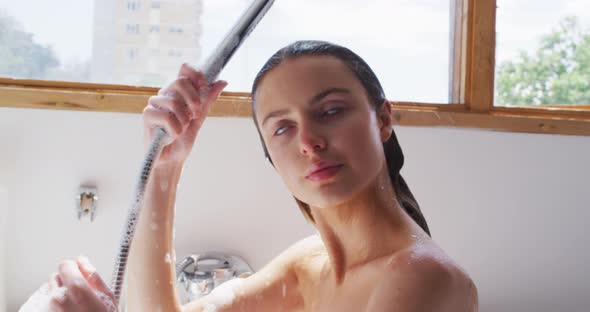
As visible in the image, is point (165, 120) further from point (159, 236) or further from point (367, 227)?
point (367, 227)

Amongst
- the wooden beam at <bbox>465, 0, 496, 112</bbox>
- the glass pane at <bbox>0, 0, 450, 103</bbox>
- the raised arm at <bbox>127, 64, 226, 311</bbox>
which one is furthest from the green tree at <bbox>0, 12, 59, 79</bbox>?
the wooden beam at <bbox>465, 0, 496, 112</bbox>

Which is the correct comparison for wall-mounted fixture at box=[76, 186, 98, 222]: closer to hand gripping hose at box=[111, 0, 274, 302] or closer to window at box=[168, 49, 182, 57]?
window at box=[168, 49, 182, 57]

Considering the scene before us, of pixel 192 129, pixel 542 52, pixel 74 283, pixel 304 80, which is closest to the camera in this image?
pixel 74 283

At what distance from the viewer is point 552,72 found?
1.79m

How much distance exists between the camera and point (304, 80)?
2.39 ft

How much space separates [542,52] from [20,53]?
151 centimetres

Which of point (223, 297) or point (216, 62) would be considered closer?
point (216, 62)

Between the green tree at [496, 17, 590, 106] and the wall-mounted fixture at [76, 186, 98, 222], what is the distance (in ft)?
3.82

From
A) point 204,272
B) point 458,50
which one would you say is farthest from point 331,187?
point 458,50

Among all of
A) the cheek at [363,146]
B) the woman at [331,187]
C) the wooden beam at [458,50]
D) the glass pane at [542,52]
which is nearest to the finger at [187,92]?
the woman at [331,187]

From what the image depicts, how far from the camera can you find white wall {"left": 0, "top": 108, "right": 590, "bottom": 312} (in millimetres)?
1450

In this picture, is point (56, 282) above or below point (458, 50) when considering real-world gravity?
below

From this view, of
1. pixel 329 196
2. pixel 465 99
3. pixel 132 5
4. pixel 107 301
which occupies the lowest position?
pixel 107 301

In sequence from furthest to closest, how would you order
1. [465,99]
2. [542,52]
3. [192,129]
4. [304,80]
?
[542,52] → [465,99] → [192,129] → [304,80]
